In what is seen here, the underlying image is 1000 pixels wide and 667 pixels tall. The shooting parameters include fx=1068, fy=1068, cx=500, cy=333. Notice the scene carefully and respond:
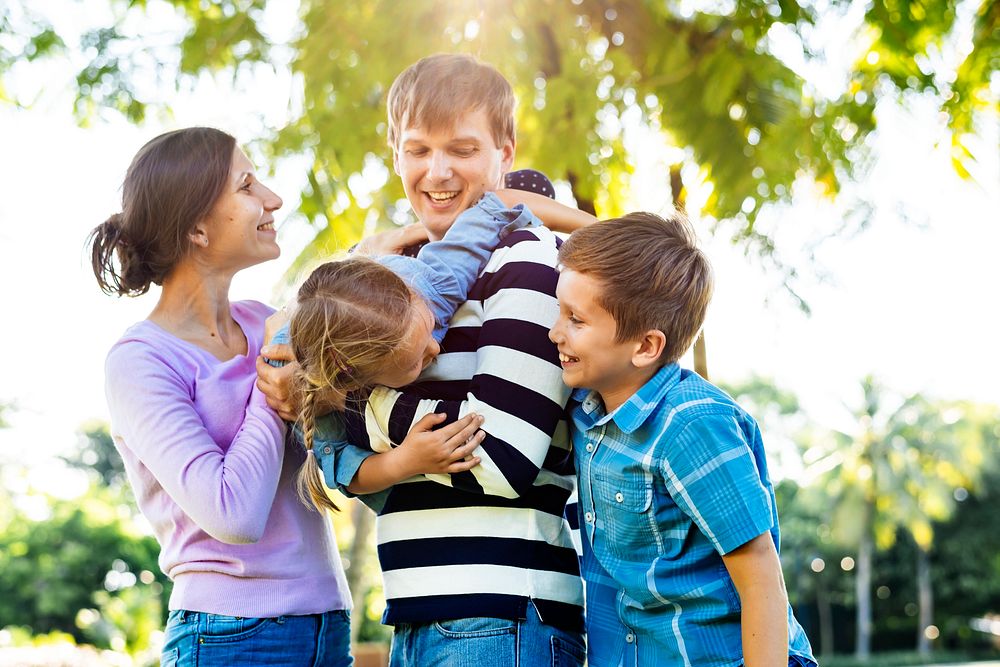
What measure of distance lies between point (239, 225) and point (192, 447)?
20.3 inches

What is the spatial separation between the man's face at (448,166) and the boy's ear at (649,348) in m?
0.45

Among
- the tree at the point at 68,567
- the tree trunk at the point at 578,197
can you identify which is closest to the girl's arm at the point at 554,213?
the tree trunk at the point at 578,197

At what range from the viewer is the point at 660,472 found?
1741mm

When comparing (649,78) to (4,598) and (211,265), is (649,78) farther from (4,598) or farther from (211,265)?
(4,598)

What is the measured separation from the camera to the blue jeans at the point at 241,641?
1.93m

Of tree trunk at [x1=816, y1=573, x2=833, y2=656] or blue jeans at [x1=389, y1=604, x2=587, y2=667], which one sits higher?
tree trunk at [x1=816, y1=573, x2=833, y2=656]

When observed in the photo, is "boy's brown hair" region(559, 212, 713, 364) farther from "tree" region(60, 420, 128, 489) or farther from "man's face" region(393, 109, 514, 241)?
"tree" region(60, 420, 128, 489)

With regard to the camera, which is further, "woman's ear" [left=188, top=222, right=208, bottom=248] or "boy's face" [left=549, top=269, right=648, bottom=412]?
"woman's ear" [left=188, top=222, right=208, bottom=248]

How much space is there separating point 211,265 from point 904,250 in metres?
5.96

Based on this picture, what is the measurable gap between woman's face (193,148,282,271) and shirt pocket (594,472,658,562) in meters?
0.90

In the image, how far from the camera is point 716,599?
5.68ft

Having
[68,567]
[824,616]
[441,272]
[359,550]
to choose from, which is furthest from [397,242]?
[824,616]

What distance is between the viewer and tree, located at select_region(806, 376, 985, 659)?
41.0m

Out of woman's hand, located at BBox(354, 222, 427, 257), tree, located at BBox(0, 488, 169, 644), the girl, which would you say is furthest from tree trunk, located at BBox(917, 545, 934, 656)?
the girl
